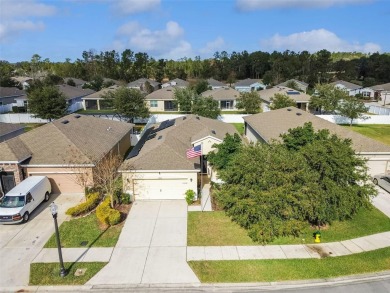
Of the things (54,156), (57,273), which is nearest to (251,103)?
(54,156)

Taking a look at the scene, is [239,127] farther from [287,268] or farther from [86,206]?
[287,268]

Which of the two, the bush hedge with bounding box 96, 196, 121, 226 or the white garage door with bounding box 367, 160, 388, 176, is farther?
the white garage door with bounding box 367, 160, 388, 176

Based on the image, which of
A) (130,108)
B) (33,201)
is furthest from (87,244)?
(130,108)

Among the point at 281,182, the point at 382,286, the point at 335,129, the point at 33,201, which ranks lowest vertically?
the point at 382,286

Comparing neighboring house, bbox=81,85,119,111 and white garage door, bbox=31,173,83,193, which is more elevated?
neighboring house, bbox=81,85,119,111

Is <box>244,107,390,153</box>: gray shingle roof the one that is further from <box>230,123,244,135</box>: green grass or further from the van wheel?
the van wheel

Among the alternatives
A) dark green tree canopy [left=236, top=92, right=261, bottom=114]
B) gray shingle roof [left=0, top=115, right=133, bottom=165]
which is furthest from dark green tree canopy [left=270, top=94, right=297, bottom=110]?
gray shingle roof [left=0, top=115, right=133, bottom=165]

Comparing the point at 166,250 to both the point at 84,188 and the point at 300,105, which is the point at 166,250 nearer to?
the point at 84,188
